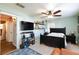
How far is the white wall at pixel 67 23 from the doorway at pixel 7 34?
33.4 inches

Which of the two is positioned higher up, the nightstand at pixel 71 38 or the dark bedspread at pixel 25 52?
the nightstand at pixel 71 38

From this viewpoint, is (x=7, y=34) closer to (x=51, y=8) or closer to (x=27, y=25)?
(x=27, y=25)

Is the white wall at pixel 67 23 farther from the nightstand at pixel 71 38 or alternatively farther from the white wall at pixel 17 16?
the white wall at pixel 17 16

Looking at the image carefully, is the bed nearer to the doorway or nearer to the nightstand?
the nightstand

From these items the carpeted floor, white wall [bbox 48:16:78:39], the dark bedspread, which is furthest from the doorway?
white wall [bbox 48:16:78:39]

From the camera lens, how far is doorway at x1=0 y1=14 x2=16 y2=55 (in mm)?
1851

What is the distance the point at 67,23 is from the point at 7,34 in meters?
1.40

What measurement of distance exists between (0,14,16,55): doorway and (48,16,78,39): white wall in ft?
2.78

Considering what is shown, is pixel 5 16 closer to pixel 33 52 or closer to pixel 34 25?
pixel 34 25

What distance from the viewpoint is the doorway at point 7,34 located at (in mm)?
1851

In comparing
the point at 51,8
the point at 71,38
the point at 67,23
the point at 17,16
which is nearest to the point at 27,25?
the point at 17,16

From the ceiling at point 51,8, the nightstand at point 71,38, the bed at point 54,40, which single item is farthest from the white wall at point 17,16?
the nightstand at point 71,38

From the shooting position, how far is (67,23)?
1.86 metres

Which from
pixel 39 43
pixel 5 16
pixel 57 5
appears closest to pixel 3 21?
pixel 5 16
